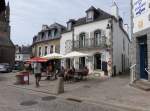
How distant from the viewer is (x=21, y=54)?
74.2 meters

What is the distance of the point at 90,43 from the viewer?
2308cm

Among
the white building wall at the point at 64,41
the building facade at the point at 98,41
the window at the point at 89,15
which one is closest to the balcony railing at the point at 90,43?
the building facade at the point at 98,41

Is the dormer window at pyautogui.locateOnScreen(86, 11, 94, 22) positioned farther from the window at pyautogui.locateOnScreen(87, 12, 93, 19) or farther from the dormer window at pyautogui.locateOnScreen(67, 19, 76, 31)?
the dormer window at pyautogui.locateOnScreen(67, 19, 76, 31)

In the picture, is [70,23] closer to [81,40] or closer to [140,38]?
[81,40]

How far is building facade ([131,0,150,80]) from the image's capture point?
12607mm

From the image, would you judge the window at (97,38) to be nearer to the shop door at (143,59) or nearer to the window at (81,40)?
the window at (81,40)

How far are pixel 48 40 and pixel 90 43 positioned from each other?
33.4 feet

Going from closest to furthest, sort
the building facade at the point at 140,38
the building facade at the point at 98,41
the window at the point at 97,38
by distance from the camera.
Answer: the building facade at the point at 140,38 < the building facade at the point at 98,41 < the window at the point at 97,38

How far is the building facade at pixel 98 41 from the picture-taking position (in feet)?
70.5

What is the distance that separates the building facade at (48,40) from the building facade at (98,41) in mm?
4257

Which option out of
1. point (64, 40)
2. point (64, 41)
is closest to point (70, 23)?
point (64, 40)

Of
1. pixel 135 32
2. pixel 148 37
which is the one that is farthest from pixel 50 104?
pixel 135 32

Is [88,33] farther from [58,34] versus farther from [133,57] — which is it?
[133,57]

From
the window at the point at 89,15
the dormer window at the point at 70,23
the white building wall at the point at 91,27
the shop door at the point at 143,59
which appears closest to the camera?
the shop door at the point at 143,59
